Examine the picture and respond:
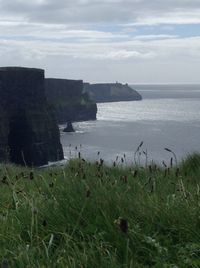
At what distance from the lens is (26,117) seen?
102688 millimetres

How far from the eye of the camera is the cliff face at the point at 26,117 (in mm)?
100062

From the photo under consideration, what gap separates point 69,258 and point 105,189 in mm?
1729

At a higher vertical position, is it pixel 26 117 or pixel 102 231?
pixel 102 231

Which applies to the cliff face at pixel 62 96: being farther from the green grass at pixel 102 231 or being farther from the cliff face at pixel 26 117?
the green grass at pixel 102 231

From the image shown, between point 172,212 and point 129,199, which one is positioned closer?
point 172,212

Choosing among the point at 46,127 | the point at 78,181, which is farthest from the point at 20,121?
the point at 78,181

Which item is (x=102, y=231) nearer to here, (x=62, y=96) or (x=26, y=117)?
(x=26, y=117)

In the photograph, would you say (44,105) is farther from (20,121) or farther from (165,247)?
(165,247)

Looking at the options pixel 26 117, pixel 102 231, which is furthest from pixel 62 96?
pixel 102 231

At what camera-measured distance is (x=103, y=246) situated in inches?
163

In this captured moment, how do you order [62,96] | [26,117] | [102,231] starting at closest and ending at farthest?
1. [102,231]
2. [26,117]
3. [62,96]

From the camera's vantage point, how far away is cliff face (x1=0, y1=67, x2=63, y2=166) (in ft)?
328

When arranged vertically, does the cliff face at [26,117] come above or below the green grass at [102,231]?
below

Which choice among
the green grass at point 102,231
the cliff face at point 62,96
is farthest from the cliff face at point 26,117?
the green grass at point 102,231
